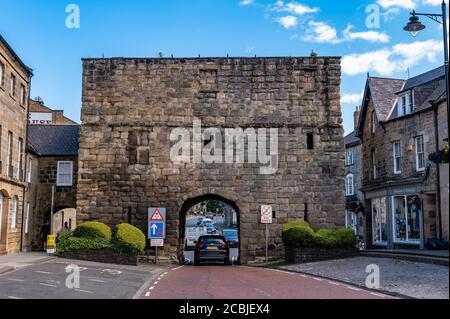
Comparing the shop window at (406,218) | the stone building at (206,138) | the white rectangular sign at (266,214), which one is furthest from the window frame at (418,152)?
the white rectangular sign at (266,214)

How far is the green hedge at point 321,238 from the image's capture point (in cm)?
2236

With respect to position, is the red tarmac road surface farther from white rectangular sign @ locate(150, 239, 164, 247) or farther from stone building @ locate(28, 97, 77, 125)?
stone building @ locate(28, 97, 77, 125)

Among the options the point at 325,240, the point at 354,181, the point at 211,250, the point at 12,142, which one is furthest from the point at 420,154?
the point at 12,142

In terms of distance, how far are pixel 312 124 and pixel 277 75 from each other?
9.38 feet

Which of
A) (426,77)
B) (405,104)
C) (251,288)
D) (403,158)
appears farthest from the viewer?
(426,77)

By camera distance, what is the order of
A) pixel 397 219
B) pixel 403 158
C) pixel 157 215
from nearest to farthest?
pixel 157 215
pixel 403 158
pixel 397 219

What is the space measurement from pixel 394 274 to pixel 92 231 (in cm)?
1228

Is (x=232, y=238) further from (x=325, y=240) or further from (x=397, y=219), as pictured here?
(x=325, y=240)

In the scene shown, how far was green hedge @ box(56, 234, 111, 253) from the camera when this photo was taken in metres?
22.1

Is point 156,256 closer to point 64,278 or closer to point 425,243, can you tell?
point 64,278

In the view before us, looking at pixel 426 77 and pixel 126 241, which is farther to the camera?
pixel 426 77

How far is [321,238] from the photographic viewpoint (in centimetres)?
2239

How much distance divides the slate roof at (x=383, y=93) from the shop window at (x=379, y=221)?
4977 millimetres

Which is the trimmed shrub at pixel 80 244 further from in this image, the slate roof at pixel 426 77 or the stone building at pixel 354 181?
the stone building at pixel 354 181
